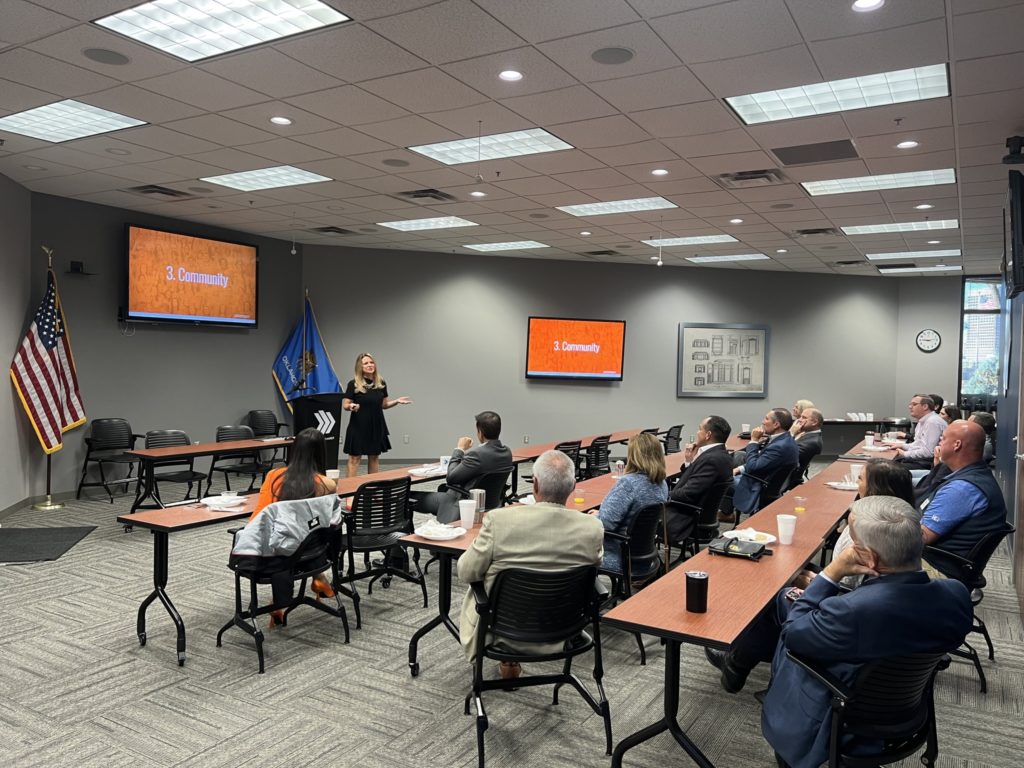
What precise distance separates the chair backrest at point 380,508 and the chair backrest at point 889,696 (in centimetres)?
317

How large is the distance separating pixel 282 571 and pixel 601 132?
376 centimetres

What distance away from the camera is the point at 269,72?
4523 millimetres

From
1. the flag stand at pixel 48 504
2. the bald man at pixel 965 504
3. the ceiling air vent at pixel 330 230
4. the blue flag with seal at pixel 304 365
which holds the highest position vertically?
the ceiling air vent at pixel 330 230

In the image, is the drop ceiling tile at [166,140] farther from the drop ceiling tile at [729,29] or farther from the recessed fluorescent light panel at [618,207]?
the drop ceiling tile at [729,29]

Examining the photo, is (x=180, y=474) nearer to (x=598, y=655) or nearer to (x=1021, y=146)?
(x=598, y=655)

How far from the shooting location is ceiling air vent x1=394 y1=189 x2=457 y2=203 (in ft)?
25.3

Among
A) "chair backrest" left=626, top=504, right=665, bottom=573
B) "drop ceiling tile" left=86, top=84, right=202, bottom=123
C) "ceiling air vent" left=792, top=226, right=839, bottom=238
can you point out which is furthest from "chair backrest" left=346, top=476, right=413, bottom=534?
"ceiling air vent" left=792, top=226, right=839, bottom=238

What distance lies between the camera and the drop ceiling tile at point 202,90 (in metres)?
4.66

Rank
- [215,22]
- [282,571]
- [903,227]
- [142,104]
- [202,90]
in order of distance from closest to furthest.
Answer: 1. [215,22]
2. [282,571]
3. [202,90]
4. [142,104]
5. [903,227]

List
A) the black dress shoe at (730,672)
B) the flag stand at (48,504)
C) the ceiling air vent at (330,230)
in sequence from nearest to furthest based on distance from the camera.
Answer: the black dress shoe at (730,672) < the flag stand at (48,504) < the ceiling air vent at (330,230)

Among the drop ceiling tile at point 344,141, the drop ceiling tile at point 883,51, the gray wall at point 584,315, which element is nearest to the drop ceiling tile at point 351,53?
the drop ceiling tile at point 344,141

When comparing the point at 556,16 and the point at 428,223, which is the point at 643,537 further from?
the point at 428,223

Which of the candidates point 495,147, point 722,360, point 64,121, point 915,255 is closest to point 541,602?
point 495,147

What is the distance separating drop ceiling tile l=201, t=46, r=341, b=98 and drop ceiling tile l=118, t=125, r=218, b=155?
4.69 ft
